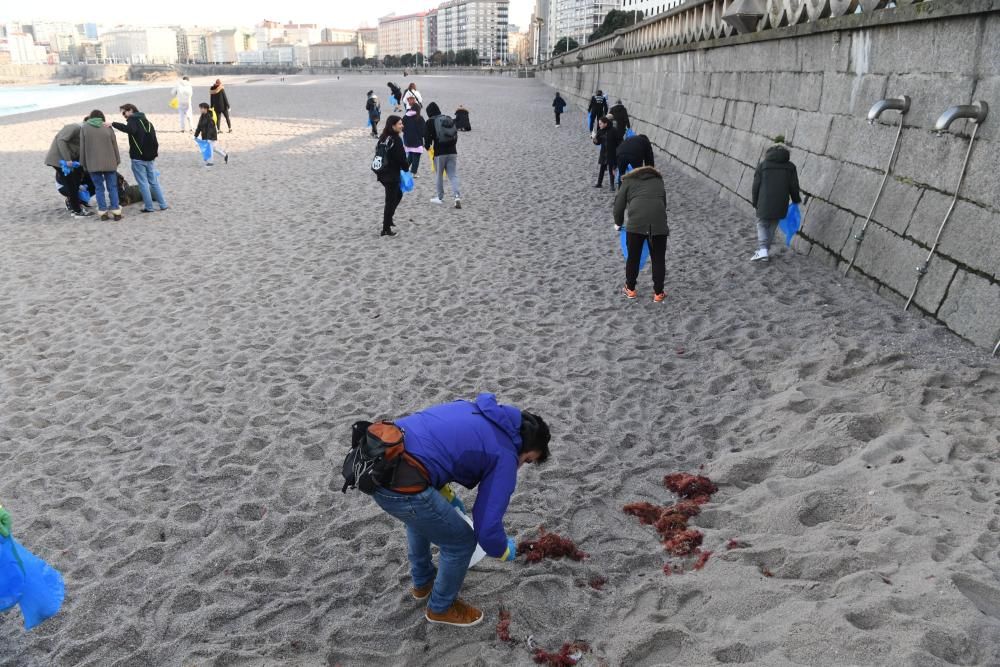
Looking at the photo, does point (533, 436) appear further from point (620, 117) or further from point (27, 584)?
point (620, 117)

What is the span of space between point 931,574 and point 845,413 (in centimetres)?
192

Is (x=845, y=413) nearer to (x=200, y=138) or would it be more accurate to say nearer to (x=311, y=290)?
(x=311, y=290)

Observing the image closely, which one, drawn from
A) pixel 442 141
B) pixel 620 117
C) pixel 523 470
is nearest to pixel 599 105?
pixel 620 117

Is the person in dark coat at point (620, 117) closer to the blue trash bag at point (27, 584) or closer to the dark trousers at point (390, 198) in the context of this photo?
the dark trousers at point (390, 198)

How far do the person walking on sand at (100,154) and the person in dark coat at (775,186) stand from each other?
907 centimetres

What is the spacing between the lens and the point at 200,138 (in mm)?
16438

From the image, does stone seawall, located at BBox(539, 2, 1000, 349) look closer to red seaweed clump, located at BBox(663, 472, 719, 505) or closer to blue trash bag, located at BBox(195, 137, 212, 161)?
red seaweed clump, located at BBox(663, 472, 719, 505)

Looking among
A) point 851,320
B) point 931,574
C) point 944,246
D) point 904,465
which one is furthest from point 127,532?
point 944,246

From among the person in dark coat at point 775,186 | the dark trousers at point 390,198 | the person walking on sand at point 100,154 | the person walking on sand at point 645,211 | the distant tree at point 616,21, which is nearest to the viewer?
the person walking on sand at point 645,211

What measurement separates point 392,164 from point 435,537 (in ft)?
25.8

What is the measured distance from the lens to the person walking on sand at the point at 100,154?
10539 mm

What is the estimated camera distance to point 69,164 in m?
11.1

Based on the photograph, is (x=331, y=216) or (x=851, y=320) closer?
(x=851, y=320)

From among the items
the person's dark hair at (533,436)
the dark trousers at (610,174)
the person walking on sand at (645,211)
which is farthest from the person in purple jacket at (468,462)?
the dark trousers at (610,174)
